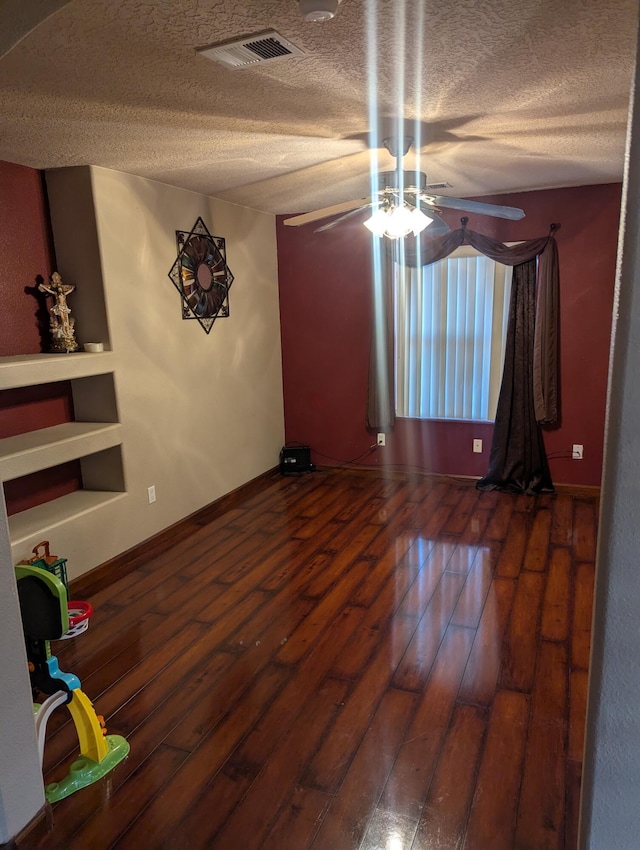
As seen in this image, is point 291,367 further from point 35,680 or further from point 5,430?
point 35,680

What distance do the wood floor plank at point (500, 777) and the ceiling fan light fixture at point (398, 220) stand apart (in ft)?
7.46

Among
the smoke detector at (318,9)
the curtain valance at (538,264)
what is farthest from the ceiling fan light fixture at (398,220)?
the curtain valance at (538,264)

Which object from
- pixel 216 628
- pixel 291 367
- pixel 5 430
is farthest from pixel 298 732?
pixel 291 367

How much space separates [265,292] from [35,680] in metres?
4.00

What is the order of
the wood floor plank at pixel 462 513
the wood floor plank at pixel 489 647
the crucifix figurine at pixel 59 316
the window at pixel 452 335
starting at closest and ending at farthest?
the wood floor plank at pixel 489 647 < the crucifix figurine at pixel 59 316 < the wood floor plank at pixel 462 513 < the window at pixel 452 335

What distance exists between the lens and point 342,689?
8.13ft

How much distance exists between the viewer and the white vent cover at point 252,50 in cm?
183

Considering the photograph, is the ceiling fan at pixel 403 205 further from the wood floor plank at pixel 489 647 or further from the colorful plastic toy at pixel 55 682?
the colorful plastic toy at pixel 55 682

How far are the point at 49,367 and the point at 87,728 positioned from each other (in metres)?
1.90

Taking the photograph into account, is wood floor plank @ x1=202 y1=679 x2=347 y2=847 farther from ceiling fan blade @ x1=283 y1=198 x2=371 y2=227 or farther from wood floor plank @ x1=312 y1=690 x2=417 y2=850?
ceiling fan blade @ x1=283 y1=198 x2=371 y2=227

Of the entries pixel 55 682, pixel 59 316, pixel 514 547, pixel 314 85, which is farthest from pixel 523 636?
pixel 59 316

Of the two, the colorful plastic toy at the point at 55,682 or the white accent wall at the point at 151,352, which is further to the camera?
the white accent wall at the point at 151,352

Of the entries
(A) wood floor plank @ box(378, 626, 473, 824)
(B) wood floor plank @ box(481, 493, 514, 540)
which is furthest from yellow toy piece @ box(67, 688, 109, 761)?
(B) wood floor plank @ box(481, 493, 514, 540)

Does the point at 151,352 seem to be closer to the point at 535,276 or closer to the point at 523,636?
the point at 523,636
